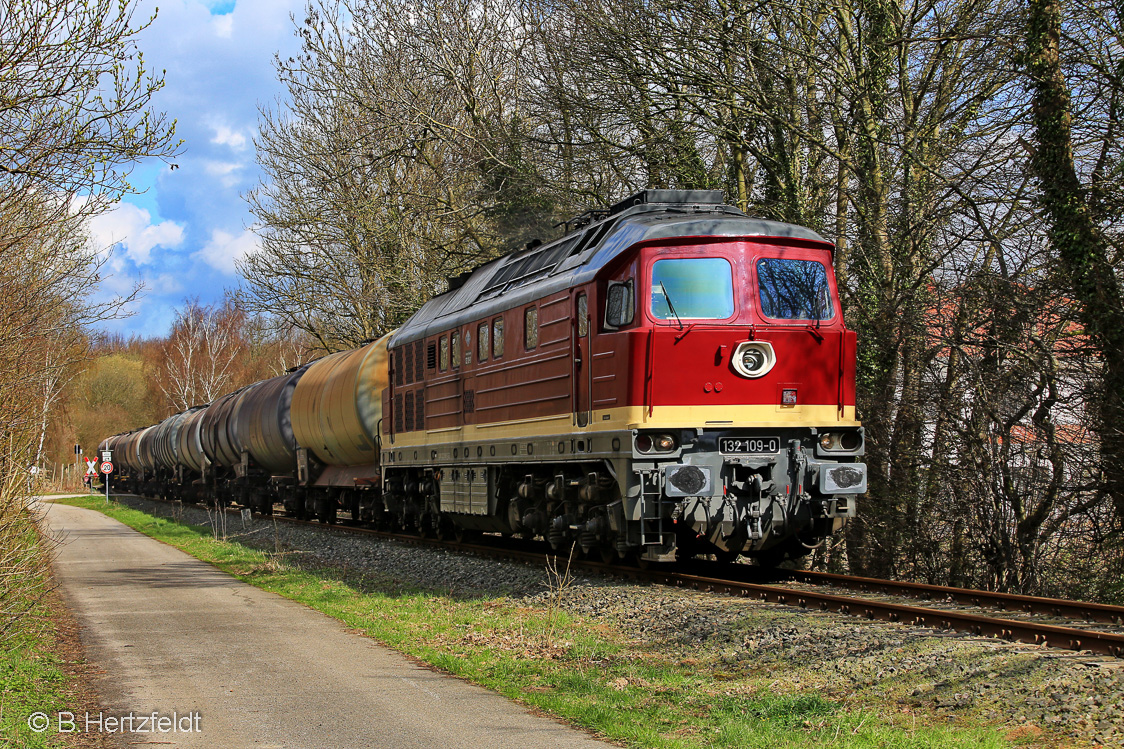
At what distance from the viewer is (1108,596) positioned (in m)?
11.5

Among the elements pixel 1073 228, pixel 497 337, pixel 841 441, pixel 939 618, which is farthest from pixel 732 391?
pixel 1073 228

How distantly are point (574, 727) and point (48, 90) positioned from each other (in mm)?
7139

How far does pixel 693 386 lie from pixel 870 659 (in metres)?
4.09

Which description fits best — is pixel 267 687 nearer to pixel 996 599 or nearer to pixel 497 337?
pixel 996 599

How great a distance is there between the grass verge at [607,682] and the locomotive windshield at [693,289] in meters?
3.45

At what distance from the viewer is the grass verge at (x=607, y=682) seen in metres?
6.06

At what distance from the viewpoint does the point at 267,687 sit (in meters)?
7.85

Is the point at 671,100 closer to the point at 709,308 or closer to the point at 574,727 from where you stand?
the point at 709,308

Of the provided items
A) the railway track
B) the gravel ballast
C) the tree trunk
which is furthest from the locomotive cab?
the tree trunk

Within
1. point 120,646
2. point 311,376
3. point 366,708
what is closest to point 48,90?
point 120,646

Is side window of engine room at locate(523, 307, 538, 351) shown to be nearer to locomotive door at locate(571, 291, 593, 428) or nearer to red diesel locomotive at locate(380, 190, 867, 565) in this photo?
red diesel locomotive at locate(380, 190, 867, 565)

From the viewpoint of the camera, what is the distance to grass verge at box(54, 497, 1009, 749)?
6.06 meters

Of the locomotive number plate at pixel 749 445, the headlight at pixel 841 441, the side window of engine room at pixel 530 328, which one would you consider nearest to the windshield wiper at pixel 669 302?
the locomotive number plate at pixel 749 445

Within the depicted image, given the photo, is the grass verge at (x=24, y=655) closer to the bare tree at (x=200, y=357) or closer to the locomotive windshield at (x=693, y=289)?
the locomotive windshield at (x=693, y=289)
